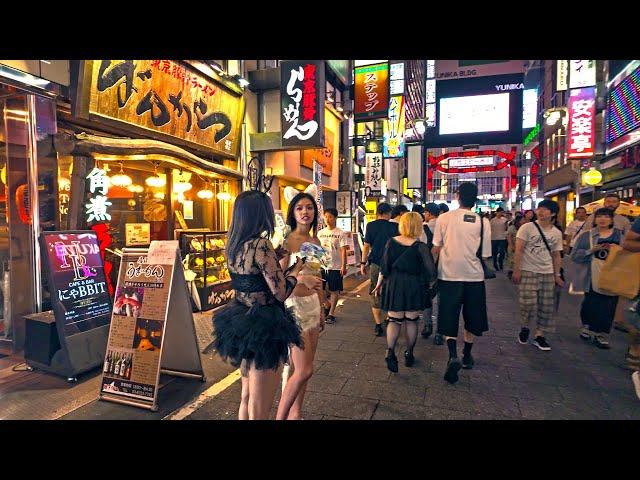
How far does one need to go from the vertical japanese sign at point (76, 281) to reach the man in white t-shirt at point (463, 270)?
453 centimetres

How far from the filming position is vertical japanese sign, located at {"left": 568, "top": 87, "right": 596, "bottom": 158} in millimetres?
15789

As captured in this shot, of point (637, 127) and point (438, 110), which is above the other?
point (438, 110)

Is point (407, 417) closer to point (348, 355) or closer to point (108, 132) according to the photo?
point (348, 355)

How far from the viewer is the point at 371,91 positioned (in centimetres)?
1441

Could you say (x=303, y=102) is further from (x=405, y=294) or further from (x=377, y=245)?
(x=405, y=294)

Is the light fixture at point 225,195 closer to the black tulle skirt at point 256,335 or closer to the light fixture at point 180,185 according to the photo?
the light fixture at point 180,185

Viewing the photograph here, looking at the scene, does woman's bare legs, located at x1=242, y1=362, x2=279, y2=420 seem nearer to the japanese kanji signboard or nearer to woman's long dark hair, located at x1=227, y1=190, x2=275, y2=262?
woman's long dark hair, located at x1=227, y1=190, x2=275, y2=262

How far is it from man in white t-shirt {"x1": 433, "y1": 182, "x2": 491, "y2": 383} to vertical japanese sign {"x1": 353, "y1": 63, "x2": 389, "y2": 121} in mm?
10763

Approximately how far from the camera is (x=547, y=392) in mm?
3949

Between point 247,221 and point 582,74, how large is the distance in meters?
19.5

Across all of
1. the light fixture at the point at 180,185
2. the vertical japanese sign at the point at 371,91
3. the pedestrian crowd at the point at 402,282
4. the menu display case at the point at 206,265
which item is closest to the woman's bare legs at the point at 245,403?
the pedestrian crowd at the point at 402,282
